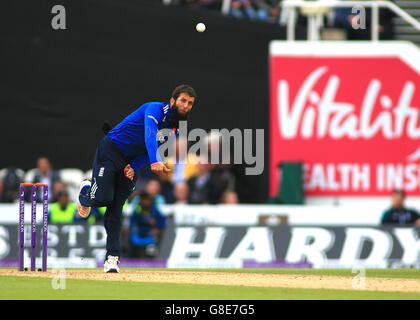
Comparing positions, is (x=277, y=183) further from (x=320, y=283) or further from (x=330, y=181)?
(x=320, y=283)

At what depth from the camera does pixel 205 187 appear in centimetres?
1756

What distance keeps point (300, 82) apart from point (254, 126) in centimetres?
131

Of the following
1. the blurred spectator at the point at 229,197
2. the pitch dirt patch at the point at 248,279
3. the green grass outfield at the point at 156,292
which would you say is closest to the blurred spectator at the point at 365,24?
the blurred spectator at the point at 229,197

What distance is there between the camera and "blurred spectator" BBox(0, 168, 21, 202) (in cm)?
1762

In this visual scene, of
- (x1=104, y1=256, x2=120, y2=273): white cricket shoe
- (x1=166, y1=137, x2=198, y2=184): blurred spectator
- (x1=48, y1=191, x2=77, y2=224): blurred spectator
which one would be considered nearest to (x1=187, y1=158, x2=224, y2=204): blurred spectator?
(x1=166, y1=137, x2=198, y2=184): blurred spectator

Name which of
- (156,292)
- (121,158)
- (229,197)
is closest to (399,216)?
(229,197)

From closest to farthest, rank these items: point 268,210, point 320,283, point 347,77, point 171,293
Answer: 1. point 171,293
2. point 320,283
3. point 268,210
4. point 347,77

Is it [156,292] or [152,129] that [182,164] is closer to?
[152,129]

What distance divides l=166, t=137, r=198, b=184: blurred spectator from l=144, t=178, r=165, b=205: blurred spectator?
0.36 metres

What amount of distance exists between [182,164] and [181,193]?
0.73m

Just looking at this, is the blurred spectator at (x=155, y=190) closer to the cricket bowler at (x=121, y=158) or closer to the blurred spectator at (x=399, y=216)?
the blurred spectator at (x=399, y=216)

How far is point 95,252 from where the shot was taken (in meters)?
16.3

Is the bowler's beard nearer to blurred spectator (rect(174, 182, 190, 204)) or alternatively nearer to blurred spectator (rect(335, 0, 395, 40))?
blurred spectator (rect(174, 182, 190, 204))

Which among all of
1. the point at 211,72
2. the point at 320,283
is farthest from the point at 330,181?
the point at 320,283
